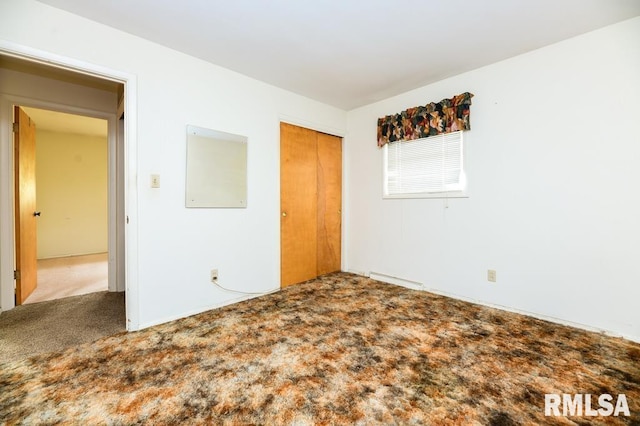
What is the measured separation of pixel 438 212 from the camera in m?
3.30

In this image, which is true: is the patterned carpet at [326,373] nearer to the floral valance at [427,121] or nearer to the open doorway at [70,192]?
the floral valance at [427,121]

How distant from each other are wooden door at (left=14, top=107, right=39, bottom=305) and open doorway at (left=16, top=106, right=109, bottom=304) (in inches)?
58.8

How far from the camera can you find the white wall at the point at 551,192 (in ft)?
7.25

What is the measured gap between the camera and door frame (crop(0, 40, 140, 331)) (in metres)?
2.08

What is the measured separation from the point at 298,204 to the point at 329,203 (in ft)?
2.05

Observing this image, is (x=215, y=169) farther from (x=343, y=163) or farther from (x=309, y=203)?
(x=343, y=163)

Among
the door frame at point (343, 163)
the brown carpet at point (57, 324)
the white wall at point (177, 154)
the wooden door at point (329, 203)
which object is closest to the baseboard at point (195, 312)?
the white wall at point (177, 154)

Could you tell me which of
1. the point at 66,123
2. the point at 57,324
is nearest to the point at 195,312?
the point at 57,324

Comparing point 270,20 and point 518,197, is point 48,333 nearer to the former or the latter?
point 270,20

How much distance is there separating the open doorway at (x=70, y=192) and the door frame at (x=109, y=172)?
191 centimetres

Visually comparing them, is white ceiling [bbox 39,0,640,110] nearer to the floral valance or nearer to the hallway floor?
the floral valance

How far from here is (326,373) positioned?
1.74m

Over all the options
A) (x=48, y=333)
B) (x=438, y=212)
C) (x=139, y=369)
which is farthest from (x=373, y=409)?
(x=48, y=333)

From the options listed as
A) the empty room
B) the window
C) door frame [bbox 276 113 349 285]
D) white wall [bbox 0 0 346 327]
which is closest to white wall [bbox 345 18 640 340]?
the empty room
